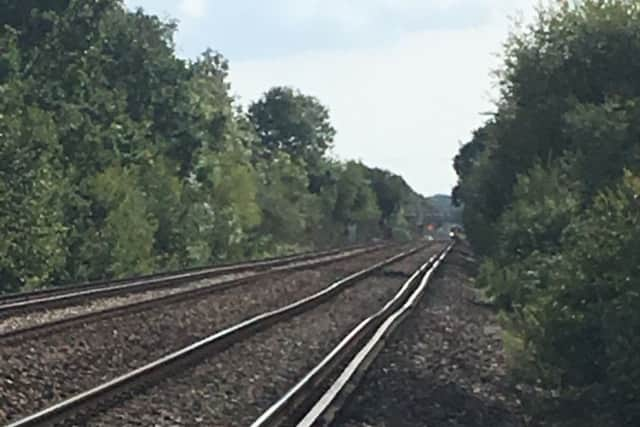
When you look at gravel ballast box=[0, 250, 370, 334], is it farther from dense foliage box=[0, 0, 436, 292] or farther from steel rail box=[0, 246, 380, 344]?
dense foliage box=[0, 0, 436, 292]

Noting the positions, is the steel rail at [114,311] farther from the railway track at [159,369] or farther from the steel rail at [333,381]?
the steel rail at [333,381]

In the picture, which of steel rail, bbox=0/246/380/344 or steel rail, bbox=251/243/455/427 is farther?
steel rail, bbox=0/246/380/344

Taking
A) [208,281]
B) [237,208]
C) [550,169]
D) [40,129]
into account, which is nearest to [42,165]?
[40,129]

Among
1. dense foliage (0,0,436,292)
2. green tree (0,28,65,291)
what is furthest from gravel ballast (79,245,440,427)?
dense foliage (0,0,436,292)

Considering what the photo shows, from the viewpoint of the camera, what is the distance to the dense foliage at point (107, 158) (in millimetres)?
43531

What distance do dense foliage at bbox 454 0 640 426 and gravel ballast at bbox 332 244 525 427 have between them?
2.00 ft

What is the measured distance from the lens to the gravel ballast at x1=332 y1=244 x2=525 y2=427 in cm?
1516

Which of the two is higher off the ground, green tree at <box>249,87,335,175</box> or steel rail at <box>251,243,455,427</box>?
green tree at <box>249,87,335,175</box>

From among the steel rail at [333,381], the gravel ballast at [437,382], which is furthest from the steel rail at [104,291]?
the gravel ballast at [437,382]

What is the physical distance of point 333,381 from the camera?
17.3 metres

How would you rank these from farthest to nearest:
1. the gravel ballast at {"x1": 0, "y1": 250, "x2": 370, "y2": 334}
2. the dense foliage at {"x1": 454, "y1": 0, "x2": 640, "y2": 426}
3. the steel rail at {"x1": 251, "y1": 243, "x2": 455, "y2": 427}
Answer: the gravel ballast at {"x1": 0, "y1": 250, "x2": 370, "y2": 334}, the dense foliage at {"x1": 454, "y1": 0, "x2": 640, "y2": 426}, the steel rail at {"x1": 251, "y1": 243, "x2": 455, "y2": 427}

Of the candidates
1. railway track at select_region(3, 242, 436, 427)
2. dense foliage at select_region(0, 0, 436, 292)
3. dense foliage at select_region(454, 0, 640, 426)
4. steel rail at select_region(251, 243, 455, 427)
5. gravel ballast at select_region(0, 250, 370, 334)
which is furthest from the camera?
dense foliage at select_region(0, 0, 436, 292)

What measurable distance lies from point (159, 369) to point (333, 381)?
2.14m

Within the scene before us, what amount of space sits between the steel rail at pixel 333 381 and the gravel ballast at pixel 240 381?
30cm
